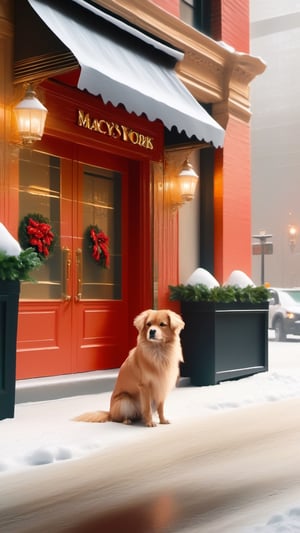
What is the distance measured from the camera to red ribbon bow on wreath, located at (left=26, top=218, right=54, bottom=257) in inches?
345

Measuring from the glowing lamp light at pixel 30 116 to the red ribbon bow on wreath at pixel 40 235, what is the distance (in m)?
1.18

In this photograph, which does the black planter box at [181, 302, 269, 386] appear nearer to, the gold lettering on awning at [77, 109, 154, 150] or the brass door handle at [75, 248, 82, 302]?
the brass door handle at [75, 248, 82, 302]

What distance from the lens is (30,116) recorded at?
805cm

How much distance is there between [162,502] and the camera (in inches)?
170

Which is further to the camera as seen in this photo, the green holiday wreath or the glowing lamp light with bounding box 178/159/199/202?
the glowing lamp light with bounding box 178/159/199/202

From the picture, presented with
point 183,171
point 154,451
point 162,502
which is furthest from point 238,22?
point 162,502

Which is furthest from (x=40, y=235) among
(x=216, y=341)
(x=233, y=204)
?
(x=233, y=204)

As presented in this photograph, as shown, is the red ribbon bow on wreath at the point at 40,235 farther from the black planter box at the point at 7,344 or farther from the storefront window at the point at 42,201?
the black planter box at the point at 7,344

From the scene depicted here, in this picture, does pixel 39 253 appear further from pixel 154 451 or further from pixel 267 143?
pixel 267 143

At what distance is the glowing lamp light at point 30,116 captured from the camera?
8.02m

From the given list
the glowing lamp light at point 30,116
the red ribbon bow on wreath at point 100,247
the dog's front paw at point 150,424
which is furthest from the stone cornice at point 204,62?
the dog's front paw at point 150,424

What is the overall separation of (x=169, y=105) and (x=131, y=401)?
3.85 m

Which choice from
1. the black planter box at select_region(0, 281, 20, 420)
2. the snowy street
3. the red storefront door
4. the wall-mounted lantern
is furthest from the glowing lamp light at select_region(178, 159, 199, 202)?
the black planter box at select_region(0, 281, 20, 420)

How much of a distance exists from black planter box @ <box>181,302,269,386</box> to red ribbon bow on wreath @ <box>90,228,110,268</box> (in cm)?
145
